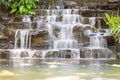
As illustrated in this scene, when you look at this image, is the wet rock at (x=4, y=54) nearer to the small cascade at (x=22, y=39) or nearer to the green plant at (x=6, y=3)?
the small cascade at (x=22, y=39)

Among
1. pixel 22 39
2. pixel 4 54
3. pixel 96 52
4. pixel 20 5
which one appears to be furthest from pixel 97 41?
pixel 20 5

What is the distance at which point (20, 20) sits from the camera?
51.9 feet

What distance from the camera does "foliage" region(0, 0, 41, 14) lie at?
17094mm

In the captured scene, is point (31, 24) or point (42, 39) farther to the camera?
point (31, 24)

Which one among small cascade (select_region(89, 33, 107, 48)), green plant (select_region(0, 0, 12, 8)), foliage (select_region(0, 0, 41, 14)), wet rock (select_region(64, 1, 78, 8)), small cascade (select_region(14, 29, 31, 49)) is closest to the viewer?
small cascade (select_region(89, 33, 107, 48))

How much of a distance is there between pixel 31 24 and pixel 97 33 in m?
3.04

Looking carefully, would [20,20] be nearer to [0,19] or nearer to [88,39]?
[0,19]

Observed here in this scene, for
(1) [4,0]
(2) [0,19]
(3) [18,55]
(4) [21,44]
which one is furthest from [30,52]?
(1) [4,0]

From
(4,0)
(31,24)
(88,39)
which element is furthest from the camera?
(4,0)

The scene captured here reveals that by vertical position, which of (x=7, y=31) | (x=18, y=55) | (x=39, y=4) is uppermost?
(x=39, y=4)

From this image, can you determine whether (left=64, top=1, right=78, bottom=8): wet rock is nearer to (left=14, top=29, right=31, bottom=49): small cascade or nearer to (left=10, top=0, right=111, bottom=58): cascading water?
(left=10, top=0, right=111, bottom=58): cascading water

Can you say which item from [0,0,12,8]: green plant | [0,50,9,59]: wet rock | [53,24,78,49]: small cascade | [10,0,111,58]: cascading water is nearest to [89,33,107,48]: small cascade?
[10,0,111,58]: cascading water

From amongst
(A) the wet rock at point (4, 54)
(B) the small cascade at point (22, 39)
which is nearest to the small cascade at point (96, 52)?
(B) the small cascade at point (22, 39)

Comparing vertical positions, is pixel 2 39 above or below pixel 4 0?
below
